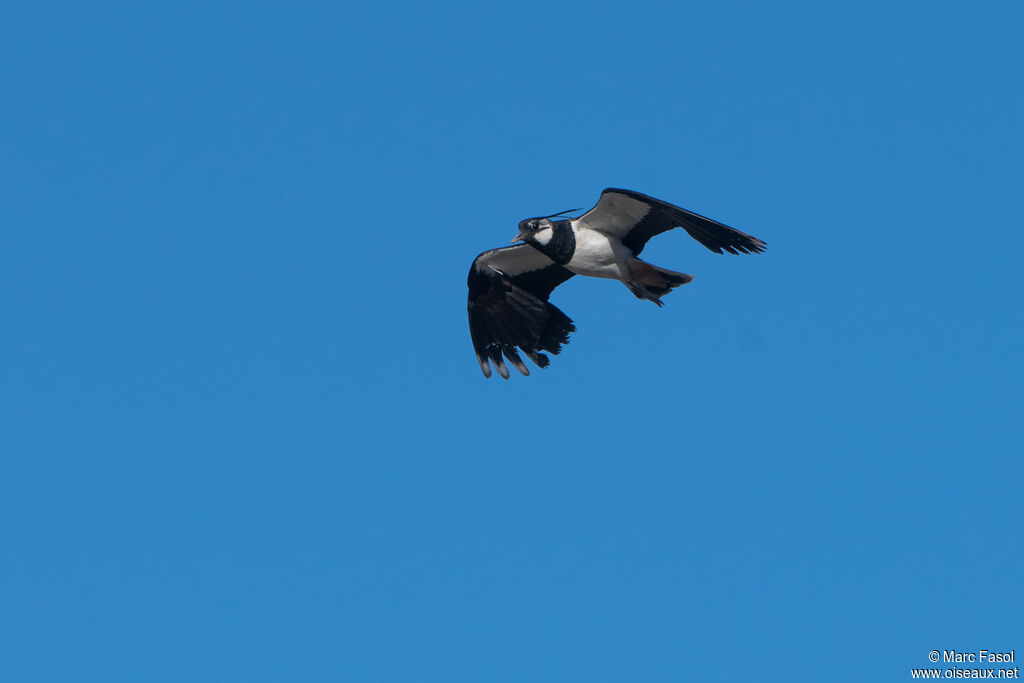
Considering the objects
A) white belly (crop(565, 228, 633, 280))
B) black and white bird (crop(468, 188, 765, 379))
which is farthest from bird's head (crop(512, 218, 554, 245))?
white belly (crop(565, 228, 633, 280))

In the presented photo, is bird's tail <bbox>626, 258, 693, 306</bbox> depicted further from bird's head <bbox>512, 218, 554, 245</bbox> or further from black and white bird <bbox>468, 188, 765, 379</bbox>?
bird's head <bbox>512, 218, 554, 245</bbox>

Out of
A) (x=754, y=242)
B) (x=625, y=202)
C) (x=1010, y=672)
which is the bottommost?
(x=1010, y=672)

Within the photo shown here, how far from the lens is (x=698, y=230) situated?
15000 millimetres

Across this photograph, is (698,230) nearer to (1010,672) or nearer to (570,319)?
(570,319)

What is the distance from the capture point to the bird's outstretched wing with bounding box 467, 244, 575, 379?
58.1 feet

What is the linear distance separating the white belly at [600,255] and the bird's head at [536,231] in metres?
0.43

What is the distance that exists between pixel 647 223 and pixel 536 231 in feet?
5.21

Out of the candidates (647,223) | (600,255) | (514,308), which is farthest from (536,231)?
(514,308)

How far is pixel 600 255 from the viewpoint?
1630 centimetres

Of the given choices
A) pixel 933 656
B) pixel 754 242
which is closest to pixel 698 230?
pixel 754 242

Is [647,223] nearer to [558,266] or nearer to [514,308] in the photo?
[558,266]

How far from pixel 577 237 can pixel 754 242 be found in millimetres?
Answer: 2884

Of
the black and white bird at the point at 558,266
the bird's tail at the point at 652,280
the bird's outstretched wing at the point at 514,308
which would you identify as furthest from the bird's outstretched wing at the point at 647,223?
the bird's outstretched wing at the point at 514,308

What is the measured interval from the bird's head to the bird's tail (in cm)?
128
